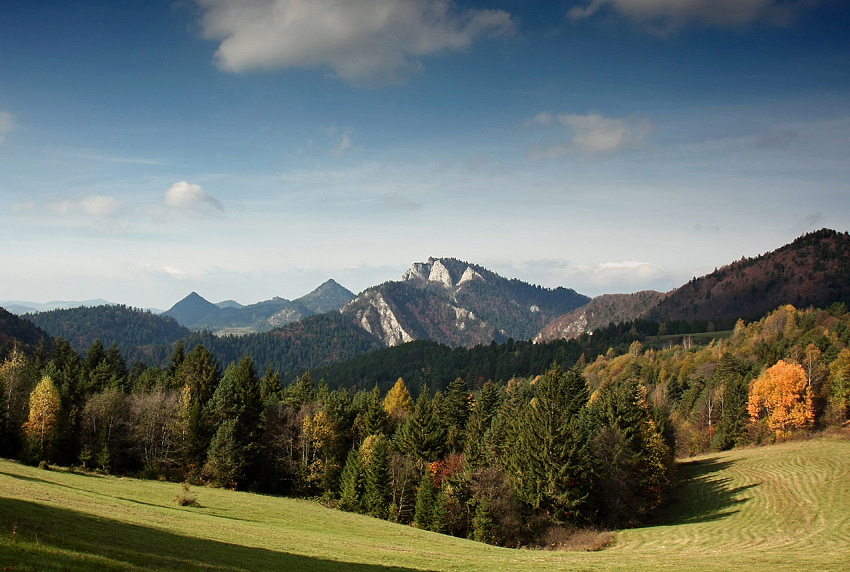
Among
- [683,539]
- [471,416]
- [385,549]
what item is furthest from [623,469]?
[385,549]

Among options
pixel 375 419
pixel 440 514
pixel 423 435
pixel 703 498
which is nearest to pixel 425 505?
pixel 440 514

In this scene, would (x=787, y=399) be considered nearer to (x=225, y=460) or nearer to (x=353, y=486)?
(x=353, y=486)

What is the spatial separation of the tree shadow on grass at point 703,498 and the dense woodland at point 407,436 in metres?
2.15

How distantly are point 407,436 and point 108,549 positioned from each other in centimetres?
4703

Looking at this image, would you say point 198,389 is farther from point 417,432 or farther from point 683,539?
point 683,539

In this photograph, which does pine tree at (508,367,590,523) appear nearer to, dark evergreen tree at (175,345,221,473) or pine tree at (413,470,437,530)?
pine tree at (413,470,437,530)

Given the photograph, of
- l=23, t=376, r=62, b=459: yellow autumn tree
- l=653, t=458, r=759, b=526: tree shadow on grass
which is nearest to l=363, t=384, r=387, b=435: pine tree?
l=653, t=458, r=759, b=526: tree shadow on grass

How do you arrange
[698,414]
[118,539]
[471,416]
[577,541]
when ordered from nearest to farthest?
[118,539] → [577,541] → [471,416] → [698,414]

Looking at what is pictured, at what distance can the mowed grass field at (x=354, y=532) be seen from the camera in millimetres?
21406

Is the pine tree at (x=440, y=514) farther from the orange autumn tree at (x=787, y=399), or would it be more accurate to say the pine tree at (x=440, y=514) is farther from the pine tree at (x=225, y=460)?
the orange autumn tree at (x=787, y=399)

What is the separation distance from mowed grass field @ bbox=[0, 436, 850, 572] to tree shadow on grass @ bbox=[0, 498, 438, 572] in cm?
9

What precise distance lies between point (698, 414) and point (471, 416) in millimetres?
56364

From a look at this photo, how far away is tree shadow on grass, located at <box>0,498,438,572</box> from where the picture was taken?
15.5 metres

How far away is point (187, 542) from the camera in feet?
87.5
